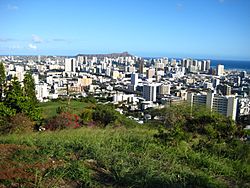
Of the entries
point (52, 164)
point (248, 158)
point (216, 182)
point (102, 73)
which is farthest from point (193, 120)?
point (102, 73)

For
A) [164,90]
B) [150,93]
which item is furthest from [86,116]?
[164,90]

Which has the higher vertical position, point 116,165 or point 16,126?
point 116,165

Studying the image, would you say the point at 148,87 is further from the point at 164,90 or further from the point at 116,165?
the point at 116,165

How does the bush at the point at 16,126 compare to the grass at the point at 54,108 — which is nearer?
the bush at the point at 16,126

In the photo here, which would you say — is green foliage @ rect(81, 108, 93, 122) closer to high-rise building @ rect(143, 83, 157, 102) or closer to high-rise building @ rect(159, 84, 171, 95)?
high-rise building @ rect(143, 83, 157, 102)

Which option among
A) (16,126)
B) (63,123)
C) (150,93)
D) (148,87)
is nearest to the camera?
(16,126)

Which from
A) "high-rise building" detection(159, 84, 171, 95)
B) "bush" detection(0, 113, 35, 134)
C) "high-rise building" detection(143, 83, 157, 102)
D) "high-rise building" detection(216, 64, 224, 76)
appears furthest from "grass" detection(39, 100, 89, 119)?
"high-rise building" detection(216, 64, 224, 76)

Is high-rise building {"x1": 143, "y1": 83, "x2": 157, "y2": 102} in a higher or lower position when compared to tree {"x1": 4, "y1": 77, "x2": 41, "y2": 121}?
lower

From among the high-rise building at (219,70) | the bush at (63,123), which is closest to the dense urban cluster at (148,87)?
the high-rise building at (219,70)

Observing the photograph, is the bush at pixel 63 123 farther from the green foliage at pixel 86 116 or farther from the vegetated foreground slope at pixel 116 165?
the vegetated foreground slope at pixel 116 165
